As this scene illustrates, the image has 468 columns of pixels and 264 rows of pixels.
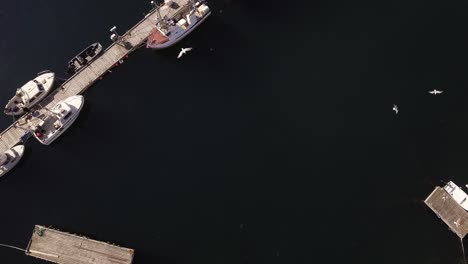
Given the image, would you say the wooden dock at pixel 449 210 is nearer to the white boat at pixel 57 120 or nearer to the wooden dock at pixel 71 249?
the wooden dock at pixel 71 249

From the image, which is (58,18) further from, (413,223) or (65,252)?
(413,223)

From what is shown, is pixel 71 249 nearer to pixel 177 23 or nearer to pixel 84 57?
pixel 84 57

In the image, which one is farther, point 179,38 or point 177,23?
point 179,38

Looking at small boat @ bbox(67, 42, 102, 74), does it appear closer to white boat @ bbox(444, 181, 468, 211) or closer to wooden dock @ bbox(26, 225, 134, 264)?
wooden dock @ bbox(26, 225, 134, 264)

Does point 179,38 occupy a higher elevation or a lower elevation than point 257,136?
higher

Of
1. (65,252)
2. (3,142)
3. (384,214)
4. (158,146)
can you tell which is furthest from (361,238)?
(3,142)

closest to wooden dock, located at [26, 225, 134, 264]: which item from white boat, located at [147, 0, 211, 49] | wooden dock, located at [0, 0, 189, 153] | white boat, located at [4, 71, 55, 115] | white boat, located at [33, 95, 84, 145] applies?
white boat, located at [33, 95, 84, 145]

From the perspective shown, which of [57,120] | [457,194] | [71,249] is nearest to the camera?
[71,249]

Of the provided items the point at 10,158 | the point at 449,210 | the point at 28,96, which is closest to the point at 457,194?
the point at 449,210
